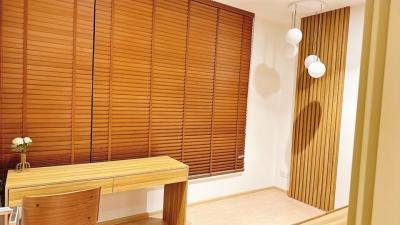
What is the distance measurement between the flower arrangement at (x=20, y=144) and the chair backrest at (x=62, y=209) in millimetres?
662

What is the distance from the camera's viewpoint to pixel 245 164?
13.8 ft

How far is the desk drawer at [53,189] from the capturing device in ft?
6.88

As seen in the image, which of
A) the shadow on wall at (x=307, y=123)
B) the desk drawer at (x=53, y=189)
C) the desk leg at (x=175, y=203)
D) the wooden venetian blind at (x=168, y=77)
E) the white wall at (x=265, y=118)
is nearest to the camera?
the desk drawer at (x=53, y=189)

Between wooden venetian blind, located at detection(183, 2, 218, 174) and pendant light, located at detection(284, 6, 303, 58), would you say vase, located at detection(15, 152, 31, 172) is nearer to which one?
wooden venetian blind, located at detection(183, 2, 218, 174)

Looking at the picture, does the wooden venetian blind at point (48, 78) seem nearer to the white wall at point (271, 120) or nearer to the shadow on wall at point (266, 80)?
the white wall at point (271, 120)

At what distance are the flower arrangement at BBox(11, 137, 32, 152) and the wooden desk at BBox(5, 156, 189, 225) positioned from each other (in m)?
0.20

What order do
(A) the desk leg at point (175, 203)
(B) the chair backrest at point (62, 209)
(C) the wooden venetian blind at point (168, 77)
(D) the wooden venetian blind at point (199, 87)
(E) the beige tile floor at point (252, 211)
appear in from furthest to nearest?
(D) the wooden venetian blind at point (199, 87)
(E) the beige tile floor at point (252, 211)
(C) the wooden venetian blind at point (168, 77)
(A) the desk leg at point (175, 203)
(B) the chair backrest at point (62, 209)

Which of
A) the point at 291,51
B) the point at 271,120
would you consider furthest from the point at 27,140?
the point at 291,51

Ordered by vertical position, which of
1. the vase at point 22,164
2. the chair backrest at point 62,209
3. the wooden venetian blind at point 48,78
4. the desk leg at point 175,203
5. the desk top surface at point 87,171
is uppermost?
the wooden venetian blind at point 48,78

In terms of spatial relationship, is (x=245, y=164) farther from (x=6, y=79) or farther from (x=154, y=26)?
(x=6, y=79)

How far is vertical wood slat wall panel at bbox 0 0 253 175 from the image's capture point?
8.36 feet

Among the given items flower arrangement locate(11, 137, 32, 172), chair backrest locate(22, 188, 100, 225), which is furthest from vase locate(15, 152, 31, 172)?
chair backrest locate(22, 188, 100, 225)

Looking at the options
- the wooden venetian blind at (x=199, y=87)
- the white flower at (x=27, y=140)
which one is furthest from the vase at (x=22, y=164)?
the wooden venetian blind at (x=199, y=87)

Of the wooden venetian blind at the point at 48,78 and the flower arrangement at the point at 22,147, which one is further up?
the wooden venetian blind at the point at 48,78
